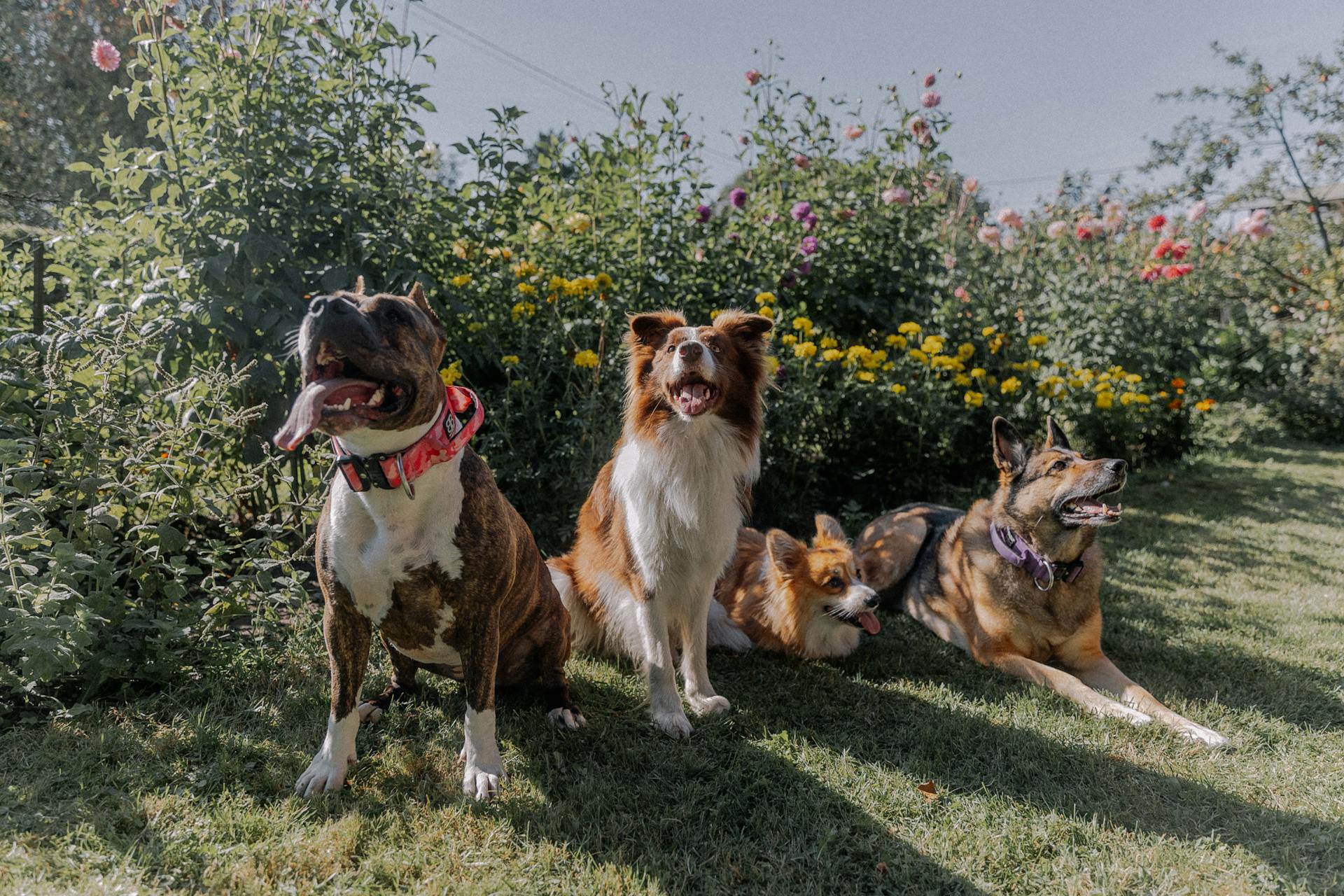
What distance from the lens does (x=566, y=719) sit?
292cm

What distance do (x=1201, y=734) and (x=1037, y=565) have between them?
904mm

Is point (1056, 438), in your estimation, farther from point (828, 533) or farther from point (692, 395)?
point (692, 395)

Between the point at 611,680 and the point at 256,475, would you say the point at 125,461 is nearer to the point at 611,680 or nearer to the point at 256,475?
the point at 256,475

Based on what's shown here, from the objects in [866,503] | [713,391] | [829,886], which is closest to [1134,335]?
[866,503]

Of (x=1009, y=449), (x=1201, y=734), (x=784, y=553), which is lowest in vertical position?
(x=1201, y=734)

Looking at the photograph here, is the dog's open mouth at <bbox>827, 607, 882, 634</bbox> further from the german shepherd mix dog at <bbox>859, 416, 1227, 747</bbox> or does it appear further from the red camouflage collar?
the red camouflage collar

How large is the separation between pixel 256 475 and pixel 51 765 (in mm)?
1579

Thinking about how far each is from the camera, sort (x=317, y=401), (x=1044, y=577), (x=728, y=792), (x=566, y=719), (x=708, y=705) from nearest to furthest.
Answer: (x=317, y=401), (x=728, y=792), (x=566, y=719), (x=708, y=705), (x=1044, y=577)

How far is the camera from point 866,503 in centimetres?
615

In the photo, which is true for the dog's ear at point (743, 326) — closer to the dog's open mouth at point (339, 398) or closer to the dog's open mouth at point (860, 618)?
the dog's open mouth at point (860, 618)

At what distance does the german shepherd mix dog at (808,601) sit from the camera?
3.75 metres

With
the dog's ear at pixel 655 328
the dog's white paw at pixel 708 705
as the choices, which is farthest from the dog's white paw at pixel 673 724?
A: the dog's ear at pixel 655 328

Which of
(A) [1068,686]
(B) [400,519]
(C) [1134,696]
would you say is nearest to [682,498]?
(B) [400,519]

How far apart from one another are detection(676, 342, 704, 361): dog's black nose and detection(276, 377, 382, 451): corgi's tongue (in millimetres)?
1324
